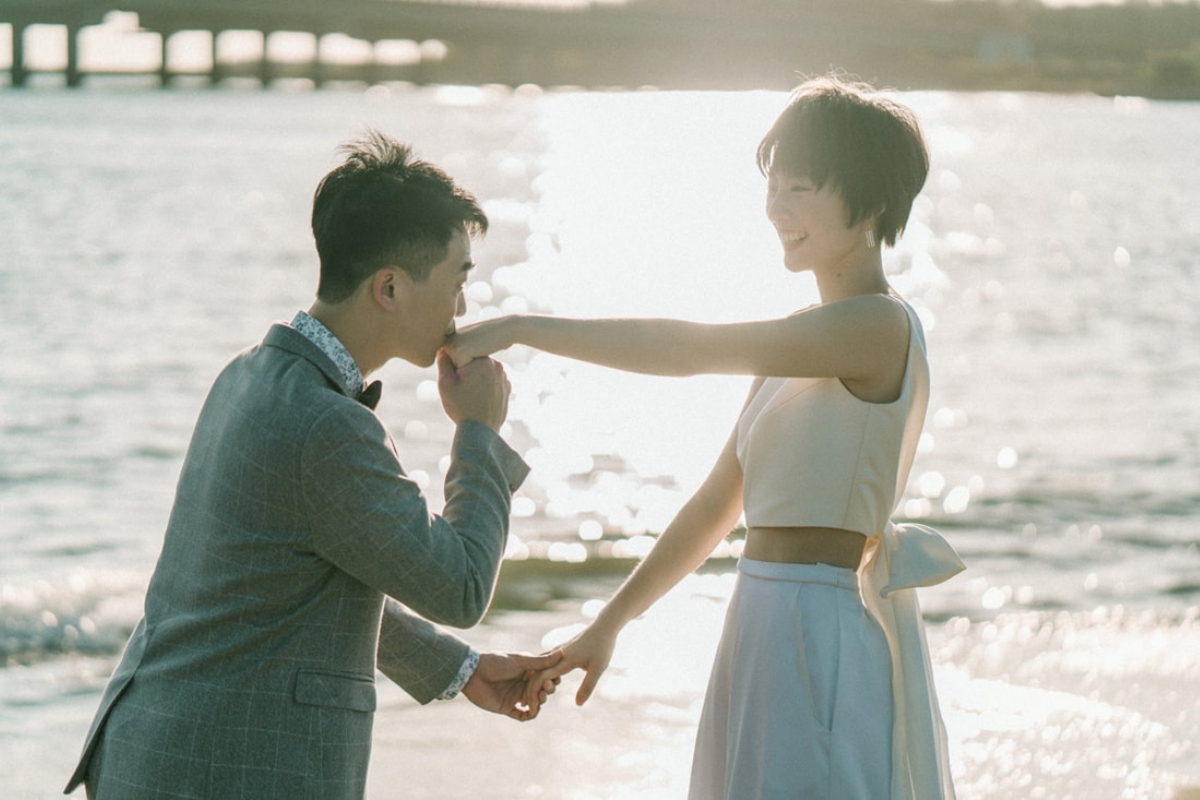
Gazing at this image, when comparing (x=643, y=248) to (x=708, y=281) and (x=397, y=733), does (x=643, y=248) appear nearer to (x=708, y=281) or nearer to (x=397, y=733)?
(x=708, y=281)

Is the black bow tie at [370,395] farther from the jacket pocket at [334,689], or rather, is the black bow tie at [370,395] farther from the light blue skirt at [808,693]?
the light blue skirt at [808,693]

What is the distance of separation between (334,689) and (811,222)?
122cm

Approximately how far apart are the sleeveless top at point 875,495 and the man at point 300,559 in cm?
53

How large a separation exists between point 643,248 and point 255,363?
34.0 meters

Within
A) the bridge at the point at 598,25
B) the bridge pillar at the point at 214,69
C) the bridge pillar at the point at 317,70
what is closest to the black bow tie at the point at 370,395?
the bridge at the point at 598,25

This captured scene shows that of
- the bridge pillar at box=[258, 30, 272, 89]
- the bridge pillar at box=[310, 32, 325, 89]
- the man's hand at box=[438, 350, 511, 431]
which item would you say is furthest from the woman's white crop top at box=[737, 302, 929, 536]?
the bridge pillar at box=[310, 32, 325, 89]

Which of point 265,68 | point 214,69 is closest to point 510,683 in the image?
point 265,68

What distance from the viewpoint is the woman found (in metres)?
2.69

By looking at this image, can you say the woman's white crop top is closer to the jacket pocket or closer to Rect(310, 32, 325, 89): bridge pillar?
the jacket pocket

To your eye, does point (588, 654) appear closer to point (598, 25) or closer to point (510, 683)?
point (510, 683)

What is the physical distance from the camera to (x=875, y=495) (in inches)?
108

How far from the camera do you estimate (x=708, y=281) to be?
29953 mm

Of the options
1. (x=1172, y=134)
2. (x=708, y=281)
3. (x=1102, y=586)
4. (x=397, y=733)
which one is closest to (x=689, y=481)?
(x=1102, y=586)

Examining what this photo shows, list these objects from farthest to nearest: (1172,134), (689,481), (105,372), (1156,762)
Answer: (1172,134), (105,372), (689,481), (1156,762)
